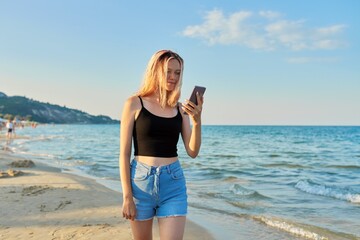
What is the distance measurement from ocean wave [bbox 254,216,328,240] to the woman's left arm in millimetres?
4203

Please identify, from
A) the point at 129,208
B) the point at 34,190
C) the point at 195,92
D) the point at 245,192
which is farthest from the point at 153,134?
the point at 245,192

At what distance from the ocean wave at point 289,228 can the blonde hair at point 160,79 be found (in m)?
4.60

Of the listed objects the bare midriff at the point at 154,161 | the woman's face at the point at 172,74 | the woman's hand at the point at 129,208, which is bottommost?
the woman's hand at the point at 129,208

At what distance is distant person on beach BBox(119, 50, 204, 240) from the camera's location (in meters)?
3.06

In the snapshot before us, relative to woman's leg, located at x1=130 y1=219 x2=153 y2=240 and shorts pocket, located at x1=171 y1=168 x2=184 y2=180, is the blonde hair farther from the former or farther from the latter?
woman's leg, located at x1=130 y1=219 x2=153 y2=240

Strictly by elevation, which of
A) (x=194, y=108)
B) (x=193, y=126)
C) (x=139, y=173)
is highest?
(x=194, y=108)

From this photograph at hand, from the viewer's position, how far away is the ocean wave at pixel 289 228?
21.6ft

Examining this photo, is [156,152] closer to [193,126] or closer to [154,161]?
[154,161]

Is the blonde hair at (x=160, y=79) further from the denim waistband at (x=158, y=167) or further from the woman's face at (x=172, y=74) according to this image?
the denim waistband at (x=158, y=167)

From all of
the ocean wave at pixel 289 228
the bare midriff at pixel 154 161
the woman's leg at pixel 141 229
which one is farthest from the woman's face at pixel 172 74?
the ocean wave at pixel 289 228

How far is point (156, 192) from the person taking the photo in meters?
3.05

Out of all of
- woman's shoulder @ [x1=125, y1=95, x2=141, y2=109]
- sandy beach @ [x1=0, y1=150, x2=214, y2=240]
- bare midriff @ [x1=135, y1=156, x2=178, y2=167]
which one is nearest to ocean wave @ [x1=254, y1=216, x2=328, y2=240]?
sandy beach @ [x1=0, y1=150, x2=214, y2=240]

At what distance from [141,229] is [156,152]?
2.15 ft

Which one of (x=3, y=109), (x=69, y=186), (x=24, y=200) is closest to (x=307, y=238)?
(x=24, y=200)
